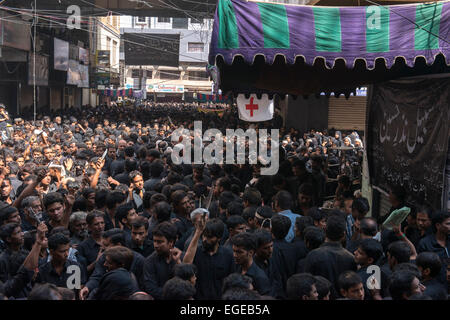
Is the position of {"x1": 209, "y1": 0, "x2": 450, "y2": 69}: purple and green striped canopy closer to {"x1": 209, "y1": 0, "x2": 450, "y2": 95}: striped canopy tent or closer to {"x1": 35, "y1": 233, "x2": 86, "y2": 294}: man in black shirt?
{"x1": 209, "y1": 0, "x2": 450, "y2": 95}: striped canopy tent

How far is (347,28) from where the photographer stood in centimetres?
582

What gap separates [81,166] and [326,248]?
635 cm

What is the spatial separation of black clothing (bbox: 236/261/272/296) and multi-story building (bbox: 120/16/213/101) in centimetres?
5840

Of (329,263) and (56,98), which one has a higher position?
(56,98)

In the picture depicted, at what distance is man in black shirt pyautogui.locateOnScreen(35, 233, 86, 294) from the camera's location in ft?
15.0

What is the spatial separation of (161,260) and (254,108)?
644 cm

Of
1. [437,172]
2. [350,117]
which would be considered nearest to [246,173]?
[437,172]

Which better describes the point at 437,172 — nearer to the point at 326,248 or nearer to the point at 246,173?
the point at 326,248

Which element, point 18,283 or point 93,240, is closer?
point 18,283

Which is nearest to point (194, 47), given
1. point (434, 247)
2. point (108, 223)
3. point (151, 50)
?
point (151, 50)

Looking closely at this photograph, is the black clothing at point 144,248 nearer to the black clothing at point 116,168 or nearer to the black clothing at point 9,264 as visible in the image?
the black clothing at point 9,264

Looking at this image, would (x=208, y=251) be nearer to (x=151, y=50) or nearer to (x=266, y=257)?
(x=266, y=257)

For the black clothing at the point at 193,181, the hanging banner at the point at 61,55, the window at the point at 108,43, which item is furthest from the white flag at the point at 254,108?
the window at the point at 108,43

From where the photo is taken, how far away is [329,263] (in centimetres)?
460
